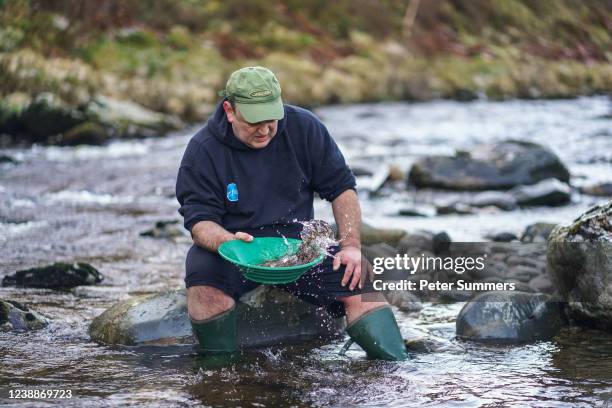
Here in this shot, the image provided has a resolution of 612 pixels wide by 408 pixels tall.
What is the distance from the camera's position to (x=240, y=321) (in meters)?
5.73

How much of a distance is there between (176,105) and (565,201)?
46.3 feet

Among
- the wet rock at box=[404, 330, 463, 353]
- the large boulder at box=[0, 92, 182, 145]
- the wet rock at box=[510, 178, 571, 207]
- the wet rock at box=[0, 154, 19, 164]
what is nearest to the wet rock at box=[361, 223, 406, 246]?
the wet rock at box=[404, 330, 463, 353]

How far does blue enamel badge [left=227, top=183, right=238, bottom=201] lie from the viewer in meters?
5.27

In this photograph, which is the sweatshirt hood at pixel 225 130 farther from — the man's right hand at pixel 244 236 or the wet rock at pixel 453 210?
the wet rock at pixel 453 210

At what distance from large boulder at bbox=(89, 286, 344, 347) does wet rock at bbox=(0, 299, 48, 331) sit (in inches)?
→ 14.9

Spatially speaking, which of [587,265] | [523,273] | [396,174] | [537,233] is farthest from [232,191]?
[396,174]

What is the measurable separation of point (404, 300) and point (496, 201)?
17.5ft

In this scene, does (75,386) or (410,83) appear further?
(410,83)

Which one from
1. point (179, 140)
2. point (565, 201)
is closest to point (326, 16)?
point (179, 140)

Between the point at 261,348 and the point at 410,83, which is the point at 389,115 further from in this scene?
the point at 261,348

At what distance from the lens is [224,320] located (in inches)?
209

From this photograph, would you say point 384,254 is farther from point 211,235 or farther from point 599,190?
point 599,190

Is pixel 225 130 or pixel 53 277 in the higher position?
pixel 225 130

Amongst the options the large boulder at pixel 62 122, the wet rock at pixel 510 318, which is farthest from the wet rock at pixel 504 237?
the large boulder at pixel 62 122
